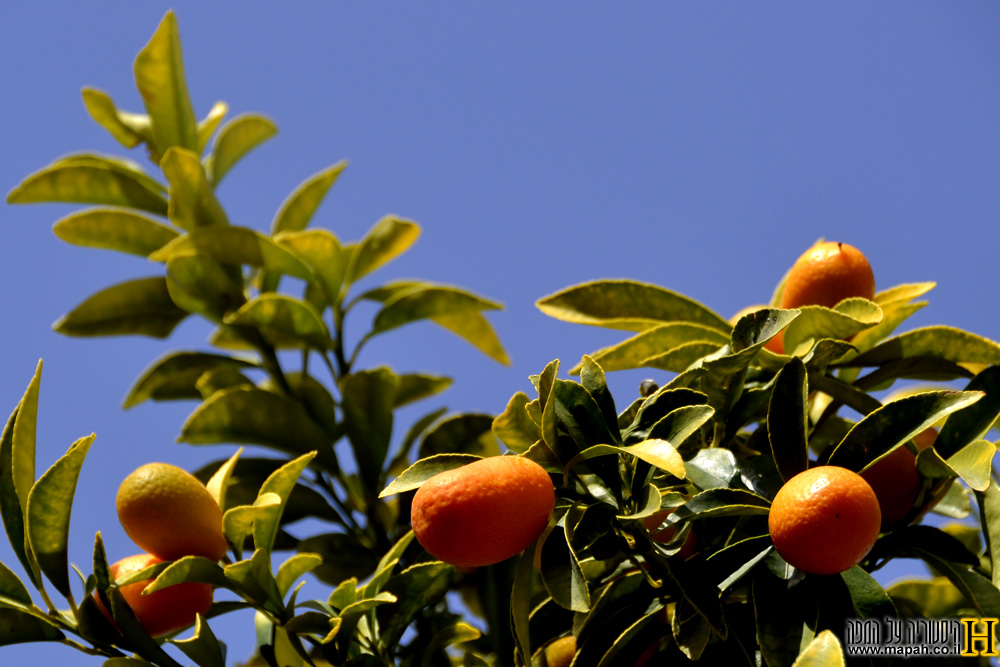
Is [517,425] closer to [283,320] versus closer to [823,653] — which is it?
[823,653]

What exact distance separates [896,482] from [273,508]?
723mm

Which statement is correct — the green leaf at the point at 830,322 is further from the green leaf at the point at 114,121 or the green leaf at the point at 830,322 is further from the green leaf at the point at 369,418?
the green leaf at the point at 114,121

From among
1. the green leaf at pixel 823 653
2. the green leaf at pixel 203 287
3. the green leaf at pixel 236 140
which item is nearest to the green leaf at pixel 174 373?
the green leaf at pixel 203 287

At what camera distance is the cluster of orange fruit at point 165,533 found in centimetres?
104

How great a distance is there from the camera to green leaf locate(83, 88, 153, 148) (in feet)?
6.68

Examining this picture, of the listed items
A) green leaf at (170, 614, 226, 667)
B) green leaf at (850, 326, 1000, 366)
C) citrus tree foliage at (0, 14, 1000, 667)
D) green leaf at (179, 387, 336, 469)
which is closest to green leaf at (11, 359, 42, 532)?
citrus tree foliage at (0, 14, 1000, 667)

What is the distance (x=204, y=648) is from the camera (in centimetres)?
105

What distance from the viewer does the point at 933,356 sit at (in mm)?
1216

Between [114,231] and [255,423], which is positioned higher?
[114,231]

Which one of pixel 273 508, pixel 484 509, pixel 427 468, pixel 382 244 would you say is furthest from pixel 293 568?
pixel 382 244

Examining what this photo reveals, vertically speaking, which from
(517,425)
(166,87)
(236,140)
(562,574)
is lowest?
(562,574)

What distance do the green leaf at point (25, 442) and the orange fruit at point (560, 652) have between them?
657mm

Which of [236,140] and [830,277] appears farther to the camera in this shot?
[236,140]

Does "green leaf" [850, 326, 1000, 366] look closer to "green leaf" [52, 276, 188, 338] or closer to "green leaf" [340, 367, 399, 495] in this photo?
"green leaf" [340, 367, 399, 495]
